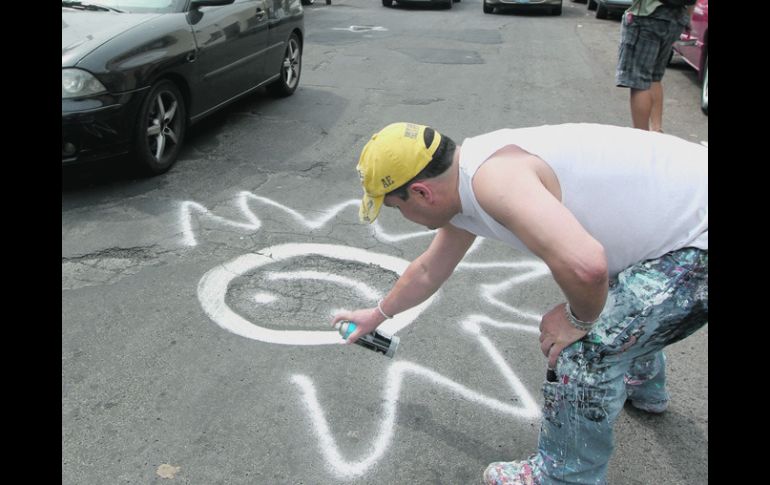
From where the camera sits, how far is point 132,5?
4.99 m

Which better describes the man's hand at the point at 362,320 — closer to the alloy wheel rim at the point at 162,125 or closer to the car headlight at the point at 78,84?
the car headlight at the point at 78,84

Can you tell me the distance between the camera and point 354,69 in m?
8.39

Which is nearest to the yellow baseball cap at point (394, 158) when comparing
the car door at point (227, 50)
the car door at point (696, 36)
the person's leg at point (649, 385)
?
the person's leg at point (649, 385)

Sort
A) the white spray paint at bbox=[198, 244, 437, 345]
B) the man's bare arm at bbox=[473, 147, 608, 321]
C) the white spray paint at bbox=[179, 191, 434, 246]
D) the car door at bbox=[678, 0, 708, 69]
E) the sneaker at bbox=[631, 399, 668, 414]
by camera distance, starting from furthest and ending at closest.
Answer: the car door at bbox=[678, 0, 708, 69], the white spray paint at bbox=[179, 191, 434, 246], the white spray paint at bbox=[198, 244, 437, 345], the sneaker at bbox=[631, 399, 668, 414], the man's bare arm at bbox=[473, 147, 608, 321]

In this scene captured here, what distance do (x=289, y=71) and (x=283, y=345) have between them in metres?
4.75

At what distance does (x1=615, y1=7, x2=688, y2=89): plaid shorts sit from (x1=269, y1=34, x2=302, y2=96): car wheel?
3.39m

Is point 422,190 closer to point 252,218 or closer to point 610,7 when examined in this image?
point 252,218

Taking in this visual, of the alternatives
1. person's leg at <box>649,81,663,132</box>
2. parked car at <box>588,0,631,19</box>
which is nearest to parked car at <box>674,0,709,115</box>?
person's leg at <box>649,81,663,132</box>

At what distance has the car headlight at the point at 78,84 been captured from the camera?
13.5 feet

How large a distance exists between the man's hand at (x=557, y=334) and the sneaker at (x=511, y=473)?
45 cm

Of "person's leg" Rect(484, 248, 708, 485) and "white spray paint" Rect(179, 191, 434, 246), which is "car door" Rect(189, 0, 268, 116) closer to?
"white spray paint" Rect(179, 191, 434, 246)

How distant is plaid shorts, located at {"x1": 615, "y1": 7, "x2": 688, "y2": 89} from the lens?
16.4 ft
